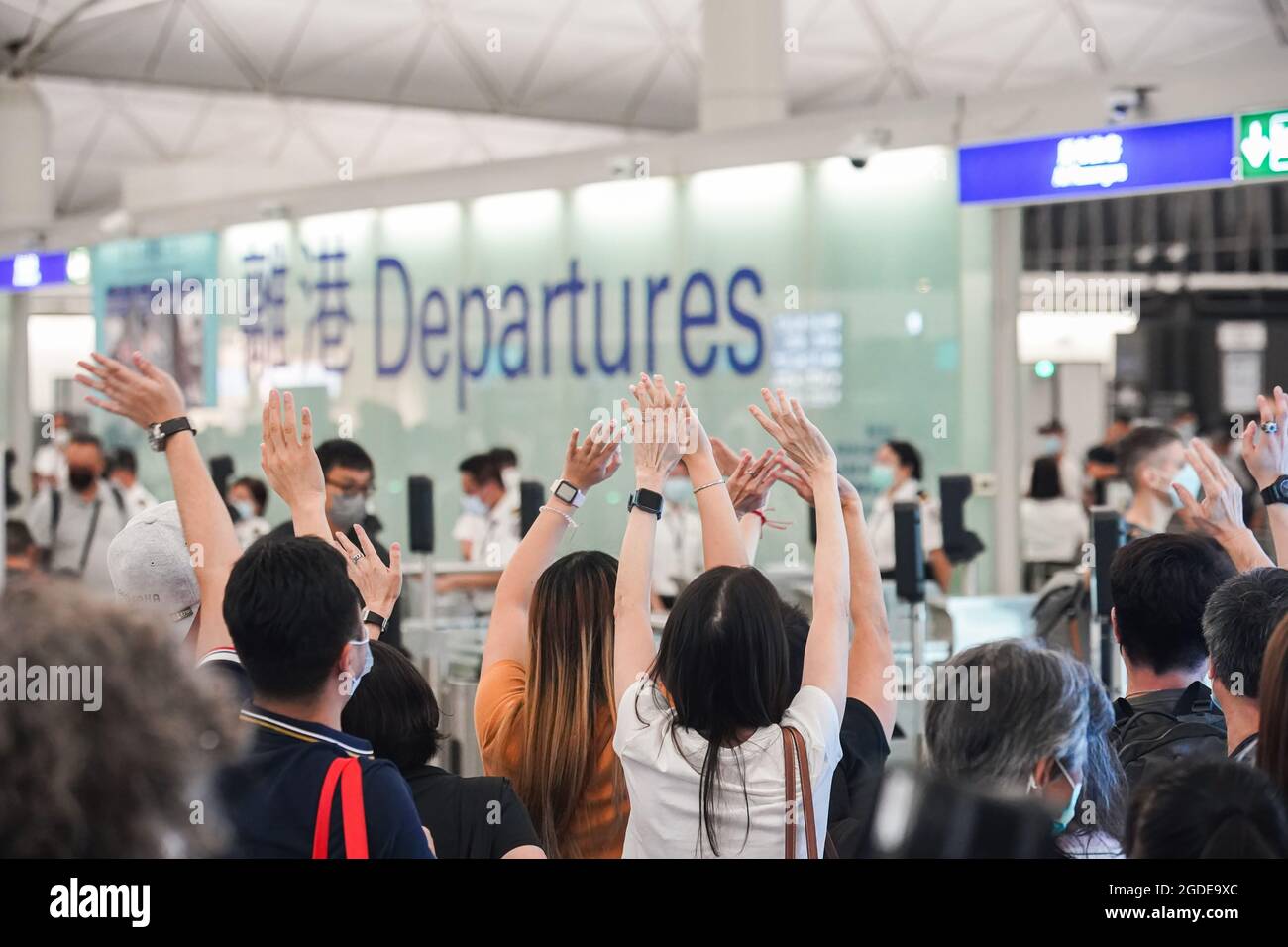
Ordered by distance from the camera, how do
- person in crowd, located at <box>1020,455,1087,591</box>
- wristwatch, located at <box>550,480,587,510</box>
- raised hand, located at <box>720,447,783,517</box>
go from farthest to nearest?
1. person in crowd, located at <box>1020,455,1087,591</box>
2. raised hand, located at <box>720,447,783,517</box>
3. wristwatch, located at <box>550,480,587,510</box>

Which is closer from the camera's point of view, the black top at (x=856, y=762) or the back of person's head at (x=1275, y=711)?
the back of person's head at (x=1275, y=711)

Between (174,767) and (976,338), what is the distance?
8.02m

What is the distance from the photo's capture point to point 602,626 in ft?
9.49

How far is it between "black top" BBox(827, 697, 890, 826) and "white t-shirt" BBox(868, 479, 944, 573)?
18.2 feet

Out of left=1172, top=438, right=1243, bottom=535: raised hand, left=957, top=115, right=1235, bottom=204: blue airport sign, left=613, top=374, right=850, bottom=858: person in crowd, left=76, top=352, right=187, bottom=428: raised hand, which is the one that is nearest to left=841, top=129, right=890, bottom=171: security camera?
left=957, top=115, right=1235, bottom=204: blue airport sign

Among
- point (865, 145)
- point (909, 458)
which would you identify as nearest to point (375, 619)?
point (909, 458)

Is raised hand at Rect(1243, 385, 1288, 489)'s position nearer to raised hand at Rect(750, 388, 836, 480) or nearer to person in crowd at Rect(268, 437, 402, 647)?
raised hand at Rect(750, 388, 836, 480)

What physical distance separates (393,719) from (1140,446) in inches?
181

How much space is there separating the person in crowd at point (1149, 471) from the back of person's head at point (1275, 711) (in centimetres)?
413

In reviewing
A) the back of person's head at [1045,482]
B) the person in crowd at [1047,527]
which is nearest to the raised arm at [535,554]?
the person in crowd at [1047,527]

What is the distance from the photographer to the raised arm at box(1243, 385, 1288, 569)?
343 centimetres

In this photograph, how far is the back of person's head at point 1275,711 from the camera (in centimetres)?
200

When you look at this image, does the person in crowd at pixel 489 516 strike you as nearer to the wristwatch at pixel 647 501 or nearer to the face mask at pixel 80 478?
the face mask at pixel 80 478
